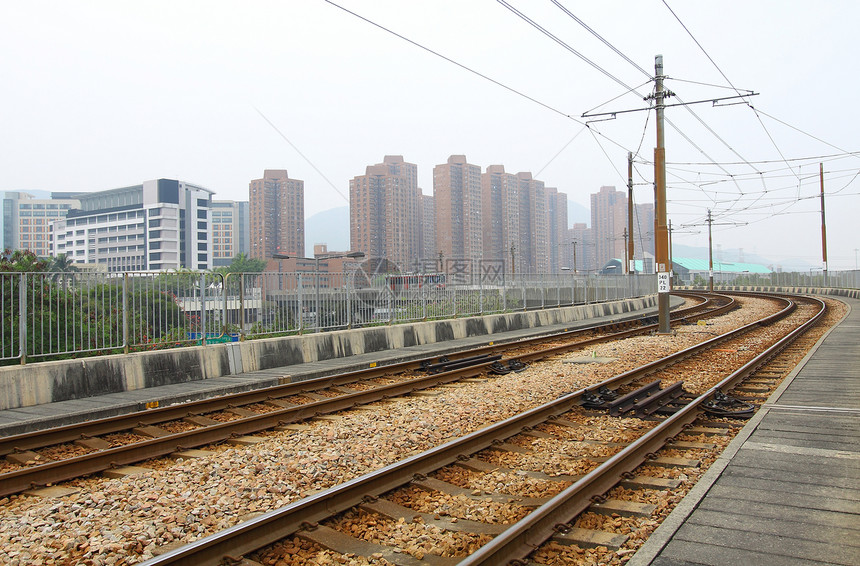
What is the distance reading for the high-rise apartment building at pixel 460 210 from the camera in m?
107

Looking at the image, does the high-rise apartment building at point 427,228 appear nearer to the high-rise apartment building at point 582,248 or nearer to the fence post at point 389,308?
the high-rise apartment building at point 582,248

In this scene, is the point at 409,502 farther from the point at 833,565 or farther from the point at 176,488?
the point at 833,565

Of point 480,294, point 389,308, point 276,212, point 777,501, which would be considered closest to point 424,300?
point 389,308

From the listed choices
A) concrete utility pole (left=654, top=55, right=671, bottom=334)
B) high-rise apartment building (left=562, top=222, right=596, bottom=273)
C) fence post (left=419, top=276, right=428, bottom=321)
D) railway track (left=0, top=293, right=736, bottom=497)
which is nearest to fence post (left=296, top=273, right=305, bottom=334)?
railway track (left=0, top=293, right=736, bottom=497)

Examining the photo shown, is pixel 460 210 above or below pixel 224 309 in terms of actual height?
above

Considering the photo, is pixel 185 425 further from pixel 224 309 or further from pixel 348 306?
pixel 348 306

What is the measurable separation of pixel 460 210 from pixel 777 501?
10349 cm

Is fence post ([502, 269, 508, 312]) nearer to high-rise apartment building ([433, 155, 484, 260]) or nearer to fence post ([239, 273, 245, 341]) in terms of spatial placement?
fence post ([239, 273, 245, 341])

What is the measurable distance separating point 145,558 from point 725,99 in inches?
842

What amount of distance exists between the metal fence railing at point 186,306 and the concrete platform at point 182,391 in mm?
1035

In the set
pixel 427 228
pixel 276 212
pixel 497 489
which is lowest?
pixel 497 489

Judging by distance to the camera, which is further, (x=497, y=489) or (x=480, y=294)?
(x=480, y=294)

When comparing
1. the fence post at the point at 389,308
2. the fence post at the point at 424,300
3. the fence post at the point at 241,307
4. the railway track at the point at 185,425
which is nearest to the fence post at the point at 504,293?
the fence post at the point at 424,300

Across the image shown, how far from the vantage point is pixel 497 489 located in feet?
19.7
